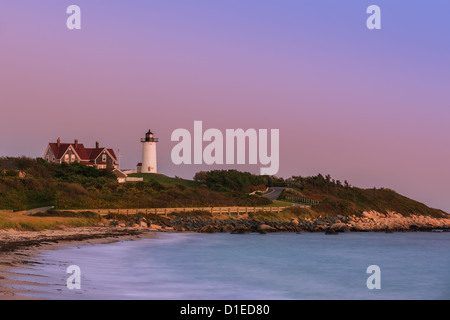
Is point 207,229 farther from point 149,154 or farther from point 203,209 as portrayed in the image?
point 149,154

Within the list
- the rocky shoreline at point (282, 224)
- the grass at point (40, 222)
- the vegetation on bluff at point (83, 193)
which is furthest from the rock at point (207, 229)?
the grass at point (40, 222)

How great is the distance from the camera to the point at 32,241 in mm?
24438

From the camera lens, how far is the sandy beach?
14402 mm

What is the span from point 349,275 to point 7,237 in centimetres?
1642

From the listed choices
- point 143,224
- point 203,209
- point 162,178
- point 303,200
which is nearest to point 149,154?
point 162,178

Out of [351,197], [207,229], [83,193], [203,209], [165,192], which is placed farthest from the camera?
[351,197]

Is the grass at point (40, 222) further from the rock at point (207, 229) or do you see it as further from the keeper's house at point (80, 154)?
the keeper's house at point (80, 154)

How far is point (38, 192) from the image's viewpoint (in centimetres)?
4584

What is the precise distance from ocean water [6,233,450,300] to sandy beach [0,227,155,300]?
1.86ft

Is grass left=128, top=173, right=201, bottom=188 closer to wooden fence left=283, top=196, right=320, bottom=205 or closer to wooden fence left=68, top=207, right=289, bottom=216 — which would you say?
wooden fence left=283, top=196, right=320, bottom=205

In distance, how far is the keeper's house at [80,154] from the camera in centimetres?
7869

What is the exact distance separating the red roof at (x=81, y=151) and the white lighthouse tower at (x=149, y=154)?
506 centimetres

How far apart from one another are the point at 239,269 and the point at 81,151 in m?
60.2
